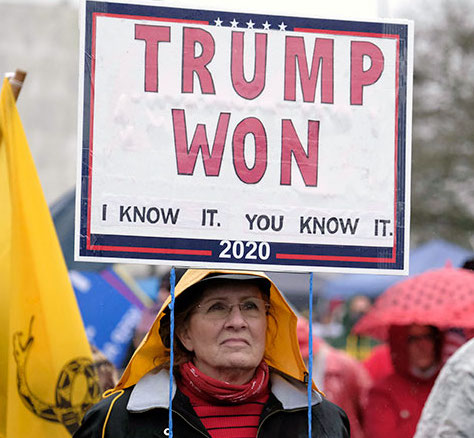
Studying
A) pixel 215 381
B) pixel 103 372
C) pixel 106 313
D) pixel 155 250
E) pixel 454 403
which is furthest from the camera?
pixel 106 313

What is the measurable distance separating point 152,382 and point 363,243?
810 millimetres

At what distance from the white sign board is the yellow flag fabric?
0.88 m

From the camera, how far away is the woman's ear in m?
3.05

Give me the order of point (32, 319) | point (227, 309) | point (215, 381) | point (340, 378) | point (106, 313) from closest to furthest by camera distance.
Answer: point (215, 381), point (227, 309), point (32, 319), point (340, 378), point (106, 313)

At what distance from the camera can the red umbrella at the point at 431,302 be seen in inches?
187

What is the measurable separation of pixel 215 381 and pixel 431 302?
7.40 ft

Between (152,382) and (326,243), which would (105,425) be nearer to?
(152,382)

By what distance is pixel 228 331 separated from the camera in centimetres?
296

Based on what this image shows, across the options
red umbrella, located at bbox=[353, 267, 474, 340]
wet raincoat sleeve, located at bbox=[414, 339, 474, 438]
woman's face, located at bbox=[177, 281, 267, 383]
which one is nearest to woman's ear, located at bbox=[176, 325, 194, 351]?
woman's face, located at bbox=[177, 281, 267, 383]

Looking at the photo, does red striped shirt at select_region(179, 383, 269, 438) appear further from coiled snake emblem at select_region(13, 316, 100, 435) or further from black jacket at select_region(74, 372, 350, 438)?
coiled snake emblem at select_region(13, 316, 100, 435)

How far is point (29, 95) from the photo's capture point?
33.9 metres

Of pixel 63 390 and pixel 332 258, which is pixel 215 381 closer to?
pixel 332 258

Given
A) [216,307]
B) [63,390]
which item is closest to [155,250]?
[216,307]

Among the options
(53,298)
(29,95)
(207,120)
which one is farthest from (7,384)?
(29,95)
